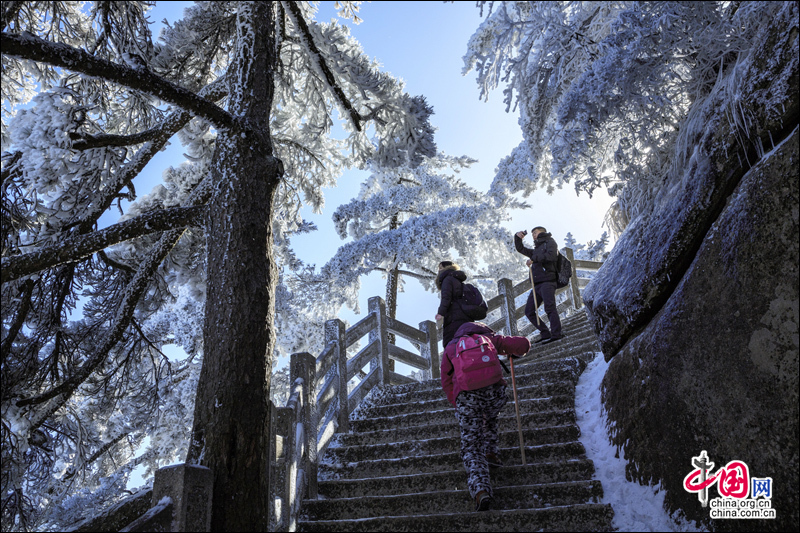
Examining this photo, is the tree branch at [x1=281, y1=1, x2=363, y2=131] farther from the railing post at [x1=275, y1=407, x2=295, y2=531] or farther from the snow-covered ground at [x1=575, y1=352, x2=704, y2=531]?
the snow-covered ground at [x1=575, y1=352, x2=704, y2=531]

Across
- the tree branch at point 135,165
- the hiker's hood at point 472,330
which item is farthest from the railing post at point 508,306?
the tree branch at point 135,165

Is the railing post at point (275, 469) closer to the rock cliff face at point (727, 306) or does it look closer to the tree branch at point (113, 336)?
the tree branch at point (113, 336)

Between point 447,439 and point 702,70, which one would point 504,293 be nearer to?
point 447,439

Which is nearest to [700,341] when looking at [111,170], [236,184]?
[236,184]

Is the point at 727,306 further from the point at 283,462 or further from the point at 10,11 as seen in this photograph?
the point at 10,11

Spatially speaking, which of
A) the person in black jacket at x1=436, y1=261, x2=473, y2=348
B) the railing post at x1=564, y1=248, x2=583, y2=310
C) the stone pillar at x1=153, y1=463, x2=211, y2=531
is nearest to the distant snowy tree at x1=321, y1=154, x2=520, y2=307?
the railing post at x1=564, y1=248, x2=583, y2=310

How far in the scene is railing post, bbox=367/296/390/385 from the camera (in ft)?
25.5

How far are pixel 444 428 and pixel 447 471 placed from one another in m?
0.86

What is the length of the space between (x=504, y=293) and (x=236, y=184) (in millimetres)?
6697

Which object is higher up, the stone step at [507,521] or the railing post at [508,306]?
the railing post at [508,306]

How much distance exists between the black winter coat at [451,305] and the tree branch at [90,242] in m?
2.87

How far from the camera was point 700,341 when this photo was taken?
3658 mm

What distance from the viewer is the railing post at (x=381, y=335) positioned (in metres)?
7.77

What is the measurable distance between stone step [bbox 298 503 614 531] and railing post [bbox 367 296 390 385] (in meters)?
3.47
